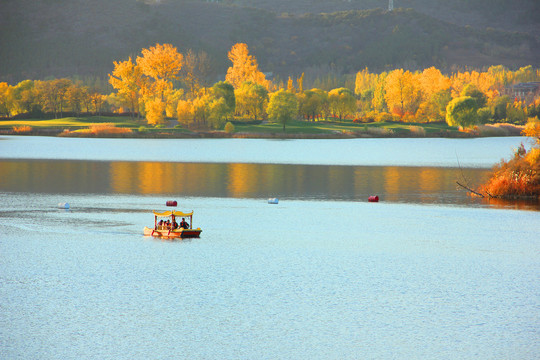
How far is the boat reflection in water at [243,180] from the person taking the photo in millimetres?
54344

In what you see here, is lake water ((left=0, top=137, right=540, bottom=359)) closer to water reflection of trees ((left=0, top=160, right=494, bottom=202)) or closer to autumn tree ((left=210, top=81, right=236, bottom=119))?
water reflection of trees ((left=0, top=160, right=494, bottom=202))

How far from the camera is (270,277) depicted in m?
27.1

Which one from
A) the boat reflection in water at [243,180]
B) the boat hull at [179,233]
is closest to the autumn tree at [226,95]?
the boat reflection in water at [243,180]

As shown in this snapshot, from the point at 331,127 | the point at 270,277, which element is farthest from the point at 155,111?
the point at 270,277

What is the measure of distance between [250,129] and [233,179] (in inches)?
4027

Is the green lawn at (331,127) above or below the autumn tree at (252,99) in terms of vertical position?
below

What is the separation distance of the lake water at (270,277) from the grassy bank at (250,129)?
4177 inches

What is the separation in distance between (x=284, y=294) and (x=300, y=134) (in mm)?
141016

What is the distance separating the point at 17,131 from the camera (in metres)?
164

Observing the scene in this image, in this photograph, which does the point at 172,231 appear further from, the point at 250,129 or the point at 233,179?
the point at 250,129

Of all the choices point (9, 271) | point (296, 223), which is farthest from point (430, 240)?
point (9, 271)

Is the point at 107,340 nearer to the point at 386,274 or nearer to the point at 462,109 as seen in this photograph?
the point at 386,274

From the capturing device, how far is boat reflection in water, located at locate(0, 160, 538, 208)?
54344 mm

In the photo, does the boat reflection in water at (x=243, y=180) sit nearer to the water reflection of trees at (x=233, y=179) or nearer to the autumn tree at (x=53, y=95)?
the water reflection of trees at (x=233, y=179)
